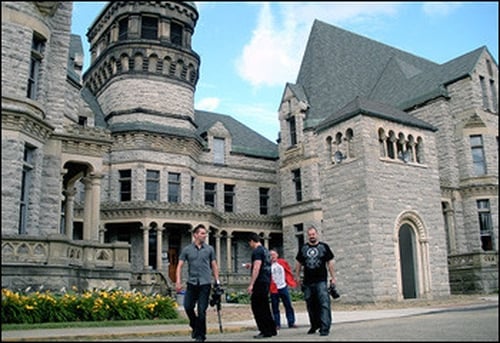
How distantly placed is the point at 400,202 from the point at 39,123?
44.2ft

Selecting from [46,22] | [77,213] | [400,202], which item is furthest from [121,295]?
[77,213]

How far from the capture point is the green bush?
447 inches

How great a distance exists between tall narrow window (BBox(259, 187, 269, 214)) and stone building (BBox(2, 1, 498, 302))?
0.11 metres

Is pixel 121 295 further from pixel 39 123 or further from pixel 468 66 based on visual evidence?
pixel 468 66

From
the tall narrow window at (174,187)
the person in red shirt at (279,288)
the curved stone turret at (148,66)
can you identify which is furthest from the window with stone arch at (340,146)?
the curved stone turret at (148,66)

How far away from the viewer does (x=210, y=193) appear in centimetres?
3812

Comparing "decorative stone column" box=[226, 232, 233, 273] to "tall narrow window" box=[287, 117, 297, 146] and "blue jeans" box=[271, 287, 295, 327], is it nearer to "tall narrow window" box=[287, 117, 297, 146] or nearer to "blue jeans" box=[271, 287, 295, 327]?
"tall narrow window" box=[287, 117, 297, 146]

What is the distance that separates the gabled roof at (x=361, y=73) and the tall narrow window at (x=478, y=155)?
130 inches

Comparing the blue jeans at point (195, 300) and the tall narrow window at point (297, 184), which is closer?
the blue jeans at point (195, 300)

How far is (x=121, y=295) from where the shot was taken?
523 inches

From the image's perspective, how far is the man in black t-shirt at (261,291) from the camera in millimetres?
9195

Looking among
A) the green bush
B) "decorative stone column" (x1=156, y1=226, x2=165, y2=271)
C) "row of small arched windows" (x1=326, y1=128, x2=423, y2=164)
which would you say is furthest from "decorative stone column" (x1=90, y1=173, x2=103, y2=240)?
"decorative stone column" (x1=156, y1=226, x2=165, y2=271)

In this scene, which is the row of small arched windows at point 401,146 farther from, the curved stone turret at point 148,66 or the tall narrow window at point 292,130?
the curved stone turret at point 148,66

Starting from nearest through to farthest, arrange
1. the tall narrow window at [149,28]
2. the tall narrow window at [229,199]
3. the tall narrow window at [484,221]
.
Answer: the tall narrow window at [484,221] → the tall narrow window at [149,28] → the tall narrow window at [229,199]
